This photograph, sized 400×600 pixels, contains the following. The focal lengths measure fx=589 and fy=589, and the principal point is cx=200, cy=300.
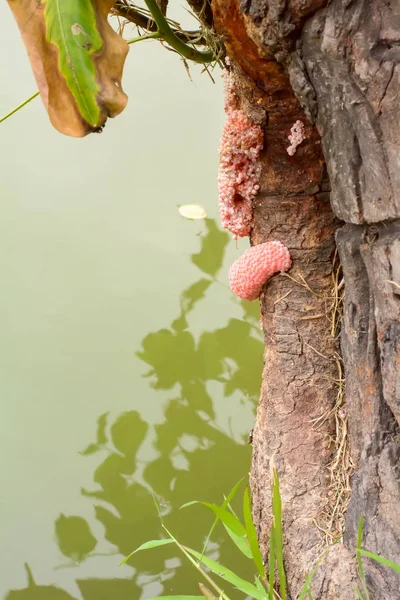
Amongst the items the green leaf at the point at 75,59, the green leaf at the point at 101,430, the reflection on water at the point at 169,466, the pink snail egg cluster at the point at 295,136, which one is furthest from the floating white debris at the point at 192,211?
the green leaf at the point at 75,59

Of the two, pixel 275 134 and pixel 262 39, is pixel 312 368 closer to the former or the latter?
pixel 275 134

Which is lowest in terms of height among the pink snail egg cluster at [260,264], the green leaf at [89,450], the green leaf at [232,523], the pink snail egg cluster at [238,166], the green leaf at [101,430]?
the green leaf at [232,523]

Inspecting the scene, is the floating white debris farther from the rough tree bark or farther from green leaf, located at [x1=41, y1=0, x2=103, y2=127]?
green leaf, located at [x1=41, y1=0, x2=103, y2=127]

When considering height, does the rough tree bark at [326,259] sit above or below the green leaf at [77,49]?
below

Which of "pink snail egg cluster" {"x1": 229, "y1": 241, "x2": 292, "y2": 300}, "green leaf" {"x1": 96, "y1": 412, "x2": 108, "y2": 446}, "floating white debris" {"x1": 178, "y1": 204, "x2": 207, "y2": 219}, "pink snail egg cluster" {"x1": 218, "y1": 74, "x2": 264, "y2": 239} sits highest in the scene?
"floating white debris" {"x1": 178, "y1": 204, "x2": 207, "y2": 219}

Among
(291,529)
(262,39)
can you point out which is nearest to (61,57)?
(262,39)

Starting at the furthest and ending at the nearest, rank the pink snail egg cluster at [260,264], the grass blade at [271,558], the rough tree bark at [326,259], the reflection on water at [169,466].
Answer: the reflection on water at [169,466] → the pink snail egg cluster at [260,264] → the grass blade at [271,558] → the rough tree bark at [326,259]

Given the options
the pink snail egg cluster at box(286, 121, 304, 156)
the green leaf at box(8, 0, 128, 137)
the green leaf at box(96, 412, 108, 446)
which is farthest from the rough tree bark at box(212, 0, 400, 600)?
the green leaf at box(96, 412, 108, 446)

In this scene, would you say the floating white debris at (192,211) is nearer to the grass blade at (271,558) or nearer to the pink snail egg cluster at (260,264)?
the pink snail egg cluster at (260,264)
